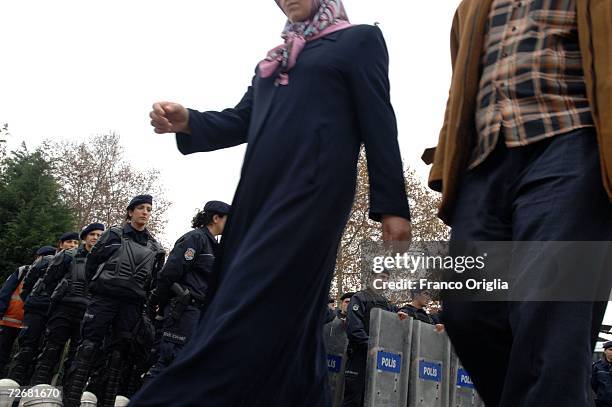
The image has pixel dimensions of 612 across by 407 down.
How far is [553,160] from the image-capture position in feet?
7.12

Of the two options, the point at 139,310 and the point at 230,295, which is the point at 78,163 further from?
the point at 230,295

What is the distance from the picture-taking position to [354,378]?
33.4 ft

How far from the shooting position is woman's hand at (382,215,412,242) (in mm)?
2596

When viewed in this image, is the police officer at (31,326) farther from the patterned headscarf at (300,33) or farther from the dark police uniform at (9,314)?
the patterned headscarf at (300,33)

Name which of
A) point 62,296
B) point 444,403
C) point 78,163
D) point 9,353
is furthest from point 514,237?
point 78,163

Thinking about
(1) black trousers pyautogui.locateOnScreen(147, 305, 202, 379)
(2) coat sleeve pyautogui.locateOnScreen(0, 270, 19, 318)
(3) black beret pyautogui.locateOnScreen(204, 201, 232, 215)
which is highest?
(3) black beret pyautogui.locateOnScreen(204, 201, 232, 215)

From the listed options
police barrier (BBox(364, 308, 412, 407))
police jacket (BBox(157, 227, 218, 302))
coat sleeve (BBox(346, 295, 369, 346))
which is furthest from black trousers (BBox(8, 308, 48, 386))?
police barrier (BBox(364, 308, 412, 407))

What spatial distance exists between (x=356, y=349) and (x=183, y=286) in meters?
3.37

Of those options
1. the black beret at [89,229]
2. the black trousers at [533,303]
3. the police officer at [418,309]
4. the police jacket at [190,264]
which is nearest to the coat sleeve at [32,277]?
the black beret at [89,229]

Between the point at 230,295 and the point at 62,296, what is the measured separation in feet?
25.7

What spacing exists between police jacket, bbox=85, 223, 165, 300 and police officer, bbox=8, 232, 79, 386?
2.42m

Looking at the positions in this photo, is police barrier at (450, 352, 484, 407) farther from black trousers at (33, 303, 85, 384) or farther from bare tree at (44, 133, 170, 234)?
bare tree at (44, 133, 170, 234)

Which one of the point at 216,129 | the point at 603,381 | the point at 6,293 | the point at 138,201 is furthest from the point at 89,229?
the point at 603,381

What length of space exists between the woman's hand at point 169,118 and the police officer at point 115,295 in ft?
17.5
